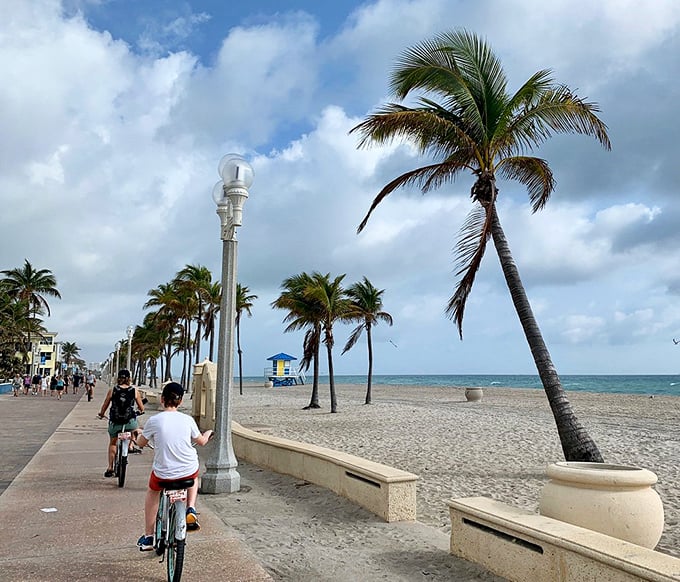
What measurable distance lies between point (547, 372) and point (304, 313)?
20205mm

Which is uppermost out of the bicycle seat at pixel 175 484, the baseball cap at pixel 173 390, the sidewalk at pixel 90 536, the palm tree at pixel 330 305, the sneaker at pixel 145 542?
the palm tree at pixel 330 305

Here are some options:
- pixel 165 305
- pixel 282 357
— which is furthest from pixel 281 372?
pixel 165 305

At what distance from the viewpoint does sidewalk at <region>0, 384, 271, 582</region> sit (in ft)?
15.1

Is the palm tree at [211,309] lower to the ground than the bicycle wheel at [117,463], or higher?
higher

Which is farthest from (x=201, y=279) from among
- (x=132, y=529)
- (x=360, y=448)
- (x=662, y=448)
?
(x=132, y=529)

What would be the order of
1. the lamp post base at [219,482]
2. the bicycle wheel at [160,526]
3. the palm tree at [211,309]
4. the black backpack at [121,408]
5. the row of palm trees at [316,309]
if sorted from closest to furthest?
the bicycle wheel at [160,526] → the lamp post base at [219,482] → the black backpack at [121,408] → the row of palm trees at [316,309] → the palm tree at [211,309]

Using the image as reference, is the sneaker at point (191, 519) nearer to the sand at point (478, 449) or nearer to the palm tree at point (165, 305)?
the sand at point (478, 449)

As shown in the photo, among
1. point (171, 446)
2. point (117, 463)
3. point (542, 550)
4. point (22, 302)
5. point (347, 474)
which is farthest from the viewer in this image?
point (22, 302)

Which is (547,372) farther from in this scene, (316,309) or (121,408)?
(316,309)

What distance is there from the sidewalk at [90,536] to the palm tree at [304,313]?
1975 centimetres

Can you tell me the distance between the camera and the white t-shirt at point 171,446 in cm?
464

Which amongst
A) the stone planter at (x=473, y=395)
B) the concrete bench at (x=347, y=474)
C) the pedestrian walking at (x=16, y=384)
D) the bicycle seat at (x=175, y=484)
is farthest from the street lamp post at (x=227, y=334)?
the pedestrian walking at (x=16, y=384)

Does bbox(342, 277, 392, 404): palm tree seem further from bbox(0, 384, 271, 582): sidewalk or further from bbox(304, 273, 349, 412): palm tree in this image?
bbox(0, 384, 271, 582): sidewalk

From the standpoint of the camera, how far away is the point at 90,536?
5.58 metres
